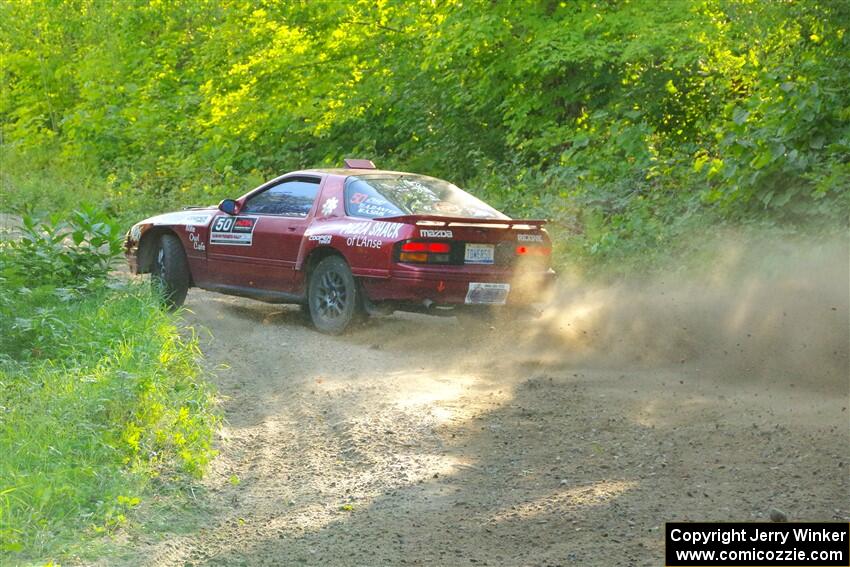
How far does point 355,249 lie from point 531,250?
1626mm

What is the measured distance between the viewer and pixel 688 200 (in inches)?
524

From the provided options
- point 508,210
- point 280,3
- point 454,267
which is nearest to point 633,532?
point 454,267

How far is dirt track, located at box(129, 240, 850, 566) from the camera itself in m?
5.13

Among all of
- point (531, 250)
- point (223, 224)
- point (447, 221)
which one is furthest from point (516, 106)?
point (447, 221)

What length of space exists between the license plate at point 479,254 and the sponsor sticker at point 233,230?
98.4 inches

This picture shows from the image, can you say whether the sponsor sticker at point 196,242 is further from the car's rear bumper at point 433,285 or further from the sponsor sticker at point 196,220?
the car's rear bumper at point 433,285

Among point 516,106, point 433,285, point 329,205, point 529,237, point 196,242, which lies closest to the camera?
point 433,285

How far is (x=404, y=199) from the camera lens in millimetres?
10734

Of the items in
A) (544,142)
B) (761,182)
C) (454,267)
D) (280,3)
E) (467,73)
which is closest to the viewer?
(454,267)

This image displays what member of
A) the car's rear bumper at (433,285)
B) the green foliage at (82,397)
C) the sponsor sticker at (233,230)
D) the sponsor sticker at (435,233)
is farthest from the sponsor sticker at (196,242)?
the sponsor sticker at (435,233)

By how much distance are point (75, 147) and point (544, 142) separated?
51.9ft

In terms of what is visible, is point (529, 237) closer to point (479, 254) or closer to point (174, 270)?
point (479, 254)

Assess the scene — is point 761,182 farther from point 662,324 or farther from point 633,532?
point 633,532

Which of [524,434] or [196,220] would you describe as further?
→ [196,220]
